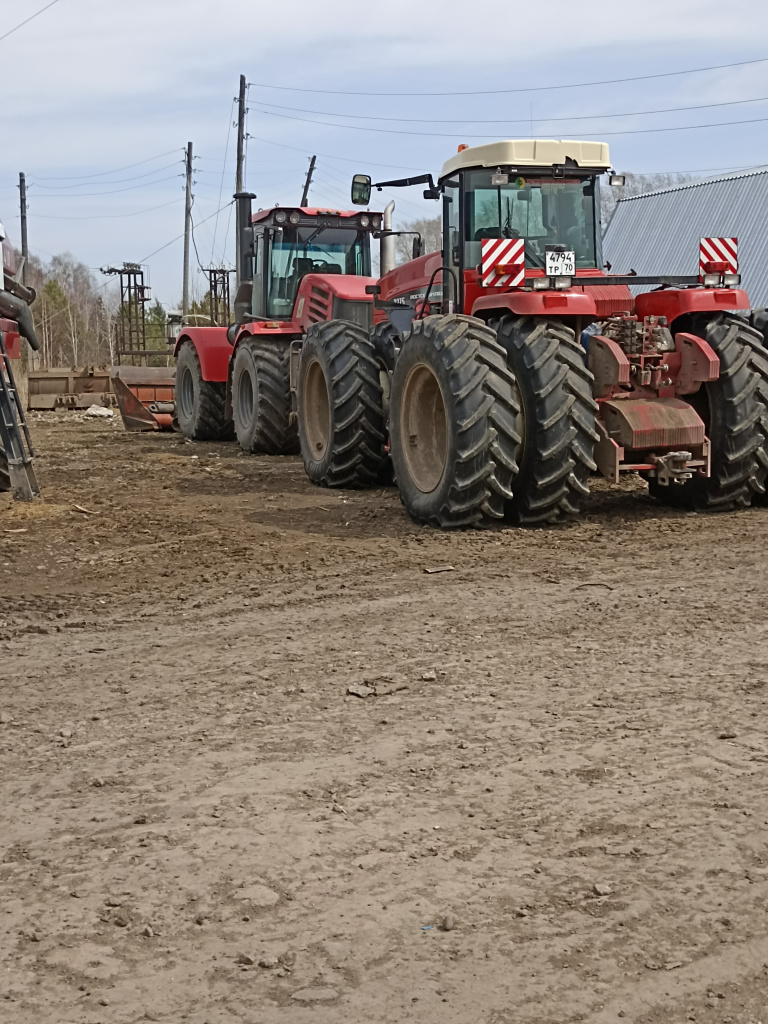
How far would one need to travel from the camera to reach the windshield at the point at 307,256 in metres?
15.4

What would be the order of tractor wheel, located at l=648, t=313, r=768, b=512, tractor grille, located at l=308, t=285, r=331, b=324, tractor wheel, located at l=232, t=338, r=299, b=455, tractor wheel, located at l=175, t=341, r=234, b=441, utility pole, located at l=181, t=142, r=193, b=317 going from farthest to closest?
1. utility pole, located at l=181, t=142, r=193, b=317
2. tractor wheel, located at l=175, t=341, r=234, b=441
3. tractor wheel, located at l=232, t=338, r=299, b=455
4. tractor grille, located at l=308, t=285, r=331, b=324
5. tractor wheel, located at l=648, t=313, r=768, b=512

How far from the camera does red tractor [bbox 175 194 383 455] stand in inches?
571

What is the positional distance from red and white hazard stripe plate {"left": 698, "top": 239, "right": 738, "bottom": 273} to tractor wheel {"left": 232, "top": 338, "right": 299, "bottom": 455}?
6.39 meters

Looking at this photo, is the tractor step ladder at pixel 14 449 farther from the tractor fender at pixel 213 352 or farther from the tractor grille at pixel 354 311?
the tractor fender at pixel 213 352

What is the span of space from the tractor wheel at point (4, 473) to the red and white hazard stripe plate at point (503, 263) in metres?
4.44

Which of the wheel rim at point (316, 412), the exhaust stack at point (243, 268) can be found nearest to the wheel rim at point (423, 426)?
the wheel rim at point (316, 412)

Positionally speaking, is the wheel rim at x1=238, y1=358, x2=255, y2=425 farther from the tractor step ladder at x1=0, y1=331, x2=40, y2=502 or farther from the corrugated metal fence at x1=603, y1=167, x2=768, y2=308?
the corrugated metal fence at x1=603, y1=167, x2=768, y2=308

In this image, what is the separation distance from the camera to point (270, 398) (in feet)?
48.1

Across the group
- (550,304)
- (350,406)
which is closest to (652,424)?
(550,304)

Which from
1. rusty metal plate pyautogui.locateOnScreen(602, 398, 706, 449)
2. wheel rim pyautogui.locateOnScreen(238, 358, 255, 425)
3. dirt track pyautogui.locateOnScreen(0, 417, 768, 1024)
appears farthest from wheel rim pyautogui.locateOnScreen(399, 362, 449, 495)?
wheel rim pyautogui.locateOnScreen(238, 358, 255, 425)

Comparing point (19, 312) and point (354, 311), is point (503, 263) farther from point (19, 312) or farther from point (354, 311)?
point (354, 311)

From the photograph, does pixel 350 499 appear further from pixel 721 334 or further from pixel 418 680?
pixel 418 680

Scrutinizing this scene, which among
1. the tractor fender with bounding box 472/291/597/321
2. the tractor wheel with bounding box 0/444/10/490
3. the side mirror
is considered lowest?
the tractor wheel with bounding box 0/444/10/490

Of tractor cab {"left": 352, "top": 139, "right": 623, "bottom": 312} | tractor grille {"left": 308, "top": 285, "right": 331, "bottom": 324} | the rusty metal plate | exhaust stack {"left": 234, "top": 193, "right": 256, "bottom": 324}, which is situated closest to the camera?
the rusty metal plate
